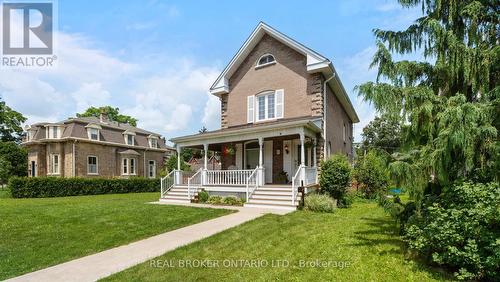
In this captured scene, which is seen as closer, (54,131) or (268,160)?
(268,160)

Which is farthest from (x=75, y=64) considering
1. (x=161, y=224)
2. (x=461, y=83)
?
(x=461, y=83)

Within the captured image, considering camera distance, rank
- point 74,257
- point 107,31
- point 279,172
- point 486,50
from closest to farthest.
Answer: point 486,50 < point 74,257 < point 107,31 < point 279,172

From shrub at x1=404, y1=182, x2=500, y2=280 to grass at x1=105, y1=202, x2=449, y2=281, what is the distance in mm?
335

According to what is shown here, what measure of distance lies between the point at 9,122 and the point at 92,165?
21700 mm

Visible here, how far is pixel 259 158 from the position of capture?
46.3 ft

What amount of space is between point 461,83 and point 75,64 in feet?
46.7

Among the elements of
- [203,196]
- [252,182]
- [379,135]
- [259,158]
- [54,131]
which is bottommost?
[203,196]

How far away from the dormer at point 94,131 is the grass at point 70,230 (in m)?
17.4

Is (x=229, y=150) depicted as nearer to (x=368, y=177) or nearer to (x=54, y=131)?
(x=368, y=177)

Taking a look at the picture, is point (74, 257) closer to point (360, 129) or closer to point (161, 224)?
point (161, 224)

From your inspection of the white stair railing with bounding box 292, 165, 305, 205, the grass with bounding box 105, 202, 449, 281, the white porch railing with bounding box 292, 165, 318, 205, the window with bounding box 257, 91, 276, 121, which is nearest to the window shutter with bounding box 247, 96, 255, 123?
the window with bounding box 257, 91, 276, 121

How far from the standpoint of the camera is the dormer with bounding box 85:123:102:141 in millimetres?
26766

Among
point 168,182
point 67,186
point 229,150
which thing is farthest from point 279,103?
point 67,186

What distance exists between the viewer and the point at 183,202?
14023mm
